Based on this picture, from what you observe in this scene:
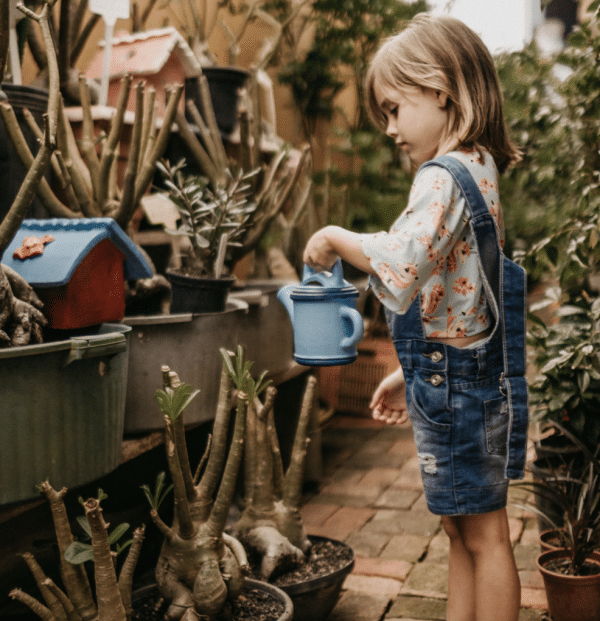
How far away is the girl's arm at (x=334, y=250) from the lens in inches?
52.9

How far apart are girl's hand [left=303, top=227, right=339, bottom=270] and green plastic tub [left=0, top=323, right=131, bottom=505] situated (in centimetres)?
42

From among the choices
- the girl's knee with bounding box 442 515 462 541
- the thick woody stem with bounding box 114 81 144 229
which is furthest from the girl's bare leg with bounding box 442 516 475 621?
the thick woody stem with bounding box 114 81 144 229

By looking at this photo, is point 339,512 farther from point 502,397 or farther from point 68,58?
point 68,58

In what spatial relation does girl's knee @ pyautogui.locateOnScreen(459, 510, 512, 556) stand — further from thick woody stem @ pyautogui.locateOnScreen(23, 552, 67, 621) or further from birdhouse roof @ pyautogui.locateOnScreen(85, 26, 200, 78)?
birdhouse roof @ pyautogui.locateOnScreen(85, 26, 200, 78)

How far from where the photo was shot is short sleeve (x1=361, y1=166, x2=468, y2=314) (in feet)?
4.27

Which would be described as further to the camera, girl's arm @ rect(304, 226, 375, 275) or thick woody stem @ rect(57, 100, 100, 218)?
thick woody stem @ rect(57, 100, 100, 218)

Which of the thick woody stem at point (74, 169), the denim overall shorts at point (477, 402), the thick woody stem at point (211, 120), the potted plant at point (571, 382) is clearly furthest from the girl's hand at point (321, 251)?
the thick woody stem at point (211, 120)


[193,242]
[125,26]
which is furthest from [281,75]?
[193,242]

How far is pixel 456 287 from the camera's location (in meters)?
1.46

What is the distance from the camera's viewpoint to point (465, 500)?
1452mm

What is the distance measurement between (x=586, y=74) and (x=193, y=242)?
4.77ft

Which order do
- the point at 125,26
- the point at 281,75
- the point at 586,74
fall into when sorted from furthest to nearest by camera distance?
the point at 281,75, the point at 125,26, the point at 586,74

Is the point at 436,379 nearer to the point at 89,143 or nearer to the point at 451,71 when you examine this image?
the point at 451,71

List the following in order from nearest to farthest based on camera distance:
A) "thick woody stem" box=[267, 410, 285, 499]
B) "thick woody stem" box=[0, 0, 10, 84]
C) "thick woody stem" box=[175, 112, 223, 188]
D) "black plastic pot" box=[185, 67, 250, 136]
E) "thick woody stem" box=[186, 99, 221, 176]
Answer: "thick woody stem" box=[0, 0, 10, 84], "thick woody stem" box=[267, 410, 285, 499], "thick woody stem" box=[175, 112, 223, 188], "thick woody stem" box=[186, 99, 221, 176], "black plastic pot" box=[185, 67, 250, 136]
